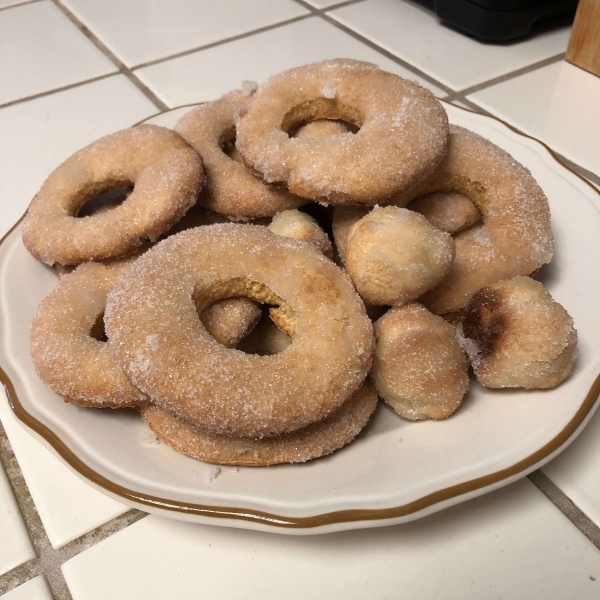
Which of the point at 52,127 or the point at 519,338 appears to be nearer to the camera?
the point at 519,338

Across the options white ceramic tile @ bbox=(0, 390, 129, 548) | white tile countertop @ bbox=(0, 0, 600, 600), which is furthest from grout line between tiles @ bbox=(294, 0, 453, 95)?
white ceramic tile @ bbox=(0, 390, 129, 548)

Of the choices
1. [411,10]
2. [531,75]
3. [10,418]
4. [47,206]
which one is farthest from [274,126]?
[411,10]

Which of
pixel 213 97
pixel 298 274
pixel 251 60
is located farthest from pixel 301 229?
pixel 251 60

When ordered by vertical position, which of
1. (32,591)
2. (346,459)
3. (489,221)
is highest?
(489,221)

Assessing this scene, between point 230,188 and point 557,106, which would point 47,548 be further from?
point 557,106

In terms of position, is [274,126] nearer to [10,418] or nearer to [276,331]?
[276,331]

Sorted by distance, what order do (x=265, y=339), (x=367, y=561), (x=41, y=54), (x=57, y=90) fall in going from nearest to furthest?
(x=367, y=561) → (x=265, y=339) → (x=57, y=90) → (x=41, y=54)
